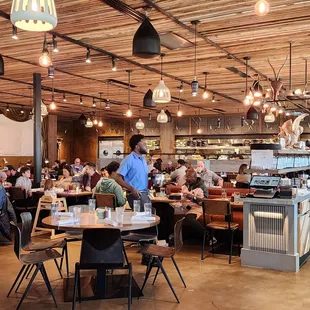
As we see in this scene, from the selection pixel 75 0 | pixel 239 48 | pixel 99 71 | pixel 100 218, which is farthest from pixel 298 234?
pixel 99 71

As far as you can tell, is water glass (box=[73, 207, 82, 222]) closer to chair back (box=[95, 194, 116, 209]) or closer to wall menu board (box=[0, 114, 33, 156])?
chair back (box=[95, 194, 116, 209])

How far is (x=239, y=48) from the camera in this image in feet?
23.4

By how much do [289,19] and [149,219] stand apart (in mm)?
3191

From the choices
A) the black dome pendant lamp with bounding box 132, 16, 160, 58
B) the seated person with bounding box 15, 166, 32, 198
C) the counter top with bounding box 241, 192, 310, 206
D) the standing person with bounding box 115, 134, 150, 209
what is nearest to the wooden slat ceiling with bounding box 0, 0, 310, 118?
the black dome pendant lamp with bounding box 132, 16, 160, 58

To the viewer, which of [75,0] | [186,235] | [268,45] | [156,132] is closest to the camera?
[75,0]

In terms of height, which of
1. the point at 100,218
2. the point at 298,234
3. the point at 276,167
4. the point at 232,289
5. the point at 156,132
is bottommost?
the point at 232,289

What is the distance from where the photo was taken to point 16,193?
8852mm

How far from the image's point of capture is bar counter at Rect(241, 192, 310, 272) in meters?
5.63

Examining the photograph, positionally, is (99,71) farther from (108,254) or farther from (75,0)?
(108,254)

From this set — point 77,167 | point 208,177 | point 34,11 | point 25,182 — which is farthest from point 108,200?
point 77,167

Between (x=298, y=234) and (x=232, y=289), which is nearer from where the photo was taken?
(x=232, y=289)

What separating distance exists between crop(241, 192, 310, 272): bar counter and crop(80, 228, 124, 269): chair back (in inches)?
95.6

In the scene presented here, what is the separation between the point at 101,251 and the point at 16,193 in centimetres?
537

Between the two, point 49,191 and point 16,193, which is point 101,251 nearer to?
point 49,191
